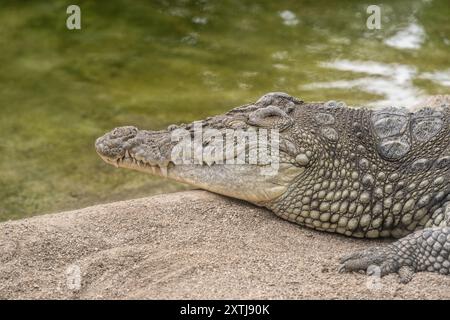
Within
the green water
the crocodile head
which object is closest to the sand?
the crocodile head

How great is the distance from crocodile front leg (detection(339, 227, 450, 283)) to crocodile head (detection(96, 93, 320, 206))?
2.29 feet

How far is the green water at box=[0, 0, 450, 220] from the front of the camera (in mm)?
6668

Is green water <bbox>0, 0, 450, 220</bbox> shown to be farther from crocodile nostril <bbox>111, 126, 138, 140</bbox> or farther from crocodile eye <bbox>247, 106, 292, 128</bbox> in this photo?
crocodile eye <bbox>247, 106, 292, 128</bbox>

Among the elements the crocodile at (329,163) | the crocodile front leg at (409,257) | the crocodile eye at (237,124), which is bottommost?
the crocodile front leg at (409,257)

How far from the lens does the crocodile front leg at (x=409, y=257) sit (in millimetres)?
3744

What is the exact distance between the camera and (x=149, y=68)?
839 centimetres

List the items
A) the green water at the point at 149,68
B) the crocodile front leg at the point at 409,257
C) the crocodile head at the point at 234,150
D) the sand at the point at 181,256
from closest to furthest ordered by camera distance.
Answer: the sand at the point at 181,256
the crocodile front leg at the point at 409,257
the crocodile head at the point at 234,150
the green water at the point at 149,68

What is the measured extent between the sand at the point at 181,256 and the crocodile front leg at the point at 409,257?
66 millimetres

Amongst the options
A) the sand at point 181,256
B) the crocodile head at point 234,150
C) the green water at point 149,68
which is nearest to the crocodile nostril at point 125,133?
the crocodile head at point 234,150

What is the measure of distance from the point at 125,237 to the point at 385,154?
153 centimetres

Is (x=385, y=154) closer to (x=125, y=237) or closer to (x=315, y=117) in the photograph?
(x=315, y=117)

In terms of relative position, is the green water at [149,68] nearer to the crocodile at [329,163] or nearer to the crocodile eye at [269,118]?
the crocodile at [329,163]

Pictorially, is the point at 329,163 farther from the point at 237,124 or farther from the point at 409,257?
the point at 409,257

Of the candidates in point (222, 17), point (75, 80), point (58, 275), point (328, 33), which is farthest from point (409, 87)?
point (58, 275)
